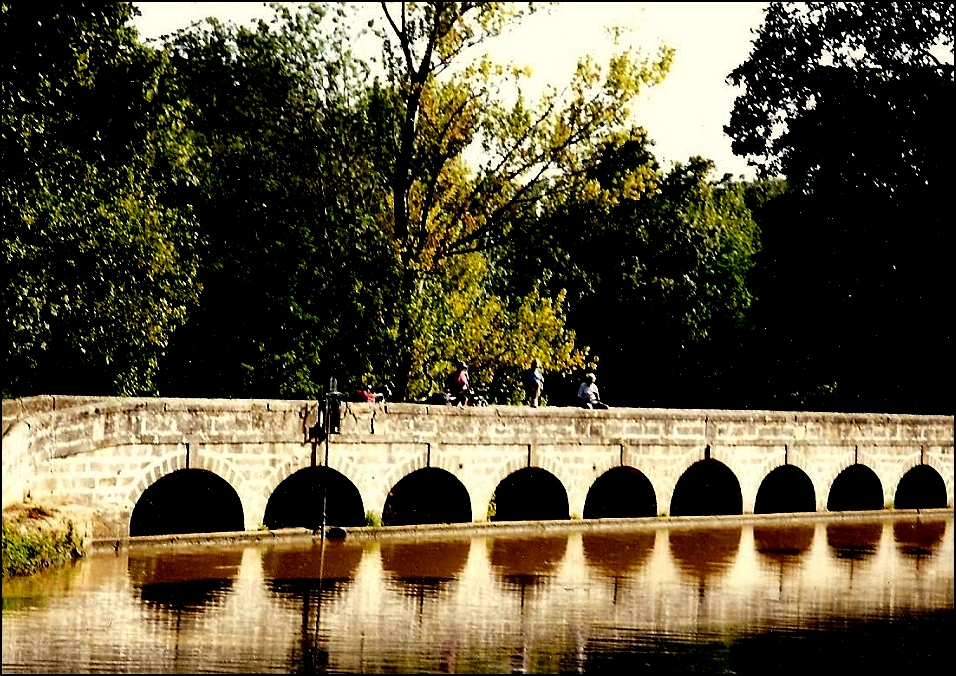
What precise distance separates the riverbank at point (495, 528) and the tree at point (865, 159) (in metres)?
3.97

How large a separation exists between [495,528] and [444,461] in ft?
4.63

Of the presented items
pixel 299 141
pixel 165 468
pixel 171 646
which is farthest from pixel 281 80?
pixel 171 646

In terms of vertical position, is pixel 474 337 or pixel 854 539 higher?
pixel 474 337

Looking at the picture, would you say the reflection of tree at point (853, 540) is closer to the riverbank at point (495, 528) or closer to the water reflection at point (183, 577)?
the riverbank at point (495, 528)

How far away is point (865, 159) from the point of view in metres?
21.9

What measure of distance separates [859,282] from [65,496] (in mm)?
11220

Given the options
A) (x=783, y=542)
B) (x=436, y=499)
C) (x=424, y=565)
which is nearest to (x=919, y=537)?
(x=783, y=542)

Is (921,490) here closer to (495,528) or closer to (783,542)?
(783,542)

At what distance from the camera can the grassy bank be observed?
15.8m

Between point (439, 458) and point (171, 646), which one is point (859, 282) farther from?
point (171, 646)

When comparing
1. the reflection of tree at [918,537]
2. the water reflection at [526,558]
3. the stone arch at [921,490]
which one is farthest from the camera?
the stone arch at [921,490]

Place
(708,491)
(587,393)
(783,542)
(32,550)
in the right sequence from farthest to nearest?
(587,393)
(708,491)
(783,542)
(32,550)

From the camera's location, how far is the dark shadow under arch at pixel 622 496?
85.4 ft

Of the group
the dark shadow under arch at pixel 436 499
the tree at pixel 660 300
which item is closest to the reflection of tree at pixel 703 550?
the dark shadow under arch at pixel 436 499
